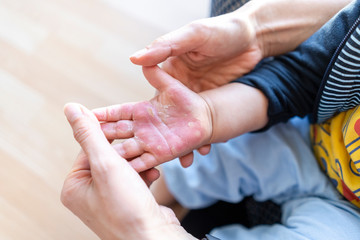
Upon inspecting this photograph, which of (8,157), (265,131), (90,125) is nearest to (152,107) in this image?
(90,125)

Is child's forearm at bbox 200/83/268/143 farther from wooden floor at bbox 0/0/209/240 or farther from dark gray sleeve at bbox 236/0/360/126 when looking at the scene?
wooden floor at bbox 0/0/209/240

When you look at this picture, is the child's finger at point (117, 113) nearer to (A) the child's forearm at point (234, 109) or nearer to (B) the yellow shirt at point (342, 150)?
(A) the child's forearm at point (234, 109)

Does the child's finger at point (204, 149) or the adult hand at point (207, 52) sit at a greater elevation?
the adult hand at point (207, 52)

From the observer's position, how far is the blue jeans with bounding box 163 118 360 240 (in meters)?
0.65

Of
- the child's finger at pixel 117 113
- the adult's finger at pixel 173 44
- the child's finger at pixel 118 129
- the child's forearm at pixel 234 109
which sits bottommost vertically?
the child's forearm at pixel 234 109

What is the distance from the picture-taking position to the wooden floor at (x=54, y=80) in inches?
34.8

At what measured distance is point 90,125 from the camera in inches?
21.9

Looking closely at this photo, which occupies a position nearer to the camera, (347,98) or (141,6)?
(347,98)

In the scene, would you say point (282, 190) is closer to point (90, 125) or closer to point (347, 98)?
point (347, 98)

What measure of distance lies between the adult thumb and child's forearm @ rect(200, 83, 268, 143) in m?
0.22

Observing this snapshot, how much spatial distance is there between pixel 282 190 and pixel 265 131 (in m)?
0.13

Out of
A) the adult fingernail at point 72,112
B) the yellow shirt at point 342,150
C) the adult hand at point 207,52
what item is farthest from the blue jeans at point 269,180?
the adult fingernail at point 72,112

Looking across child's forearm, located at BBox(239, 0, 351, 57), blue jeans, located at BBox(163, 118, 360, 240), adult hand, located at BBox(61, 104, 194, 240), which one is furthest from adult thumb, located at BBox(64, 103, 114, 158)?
child's forearm, located at BBox(239, 0, 351, 57)

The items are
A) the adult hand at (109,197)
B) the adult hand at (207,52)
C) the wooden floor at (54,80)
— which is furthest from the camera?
the wooden floor at (54,80)
